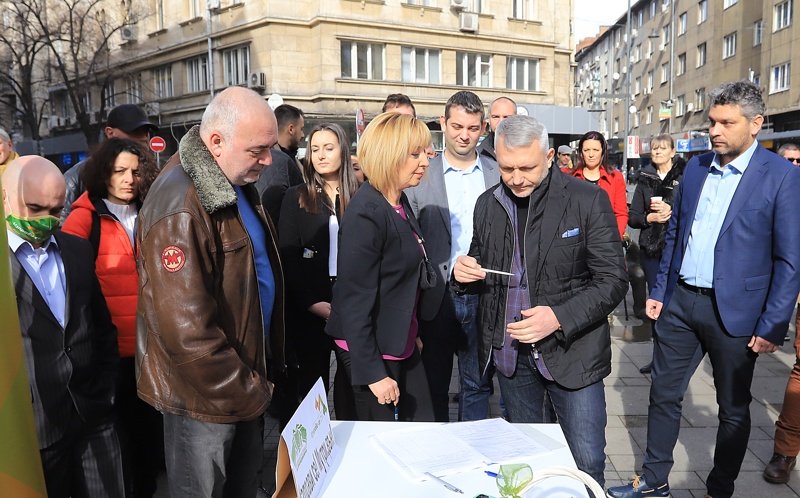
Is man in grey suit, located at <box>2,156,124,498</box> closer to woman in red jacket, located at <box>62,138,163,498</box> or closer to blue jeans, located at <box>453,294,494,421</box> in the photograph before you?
woman in red jacket, located at <box>62,138,163,498</box>

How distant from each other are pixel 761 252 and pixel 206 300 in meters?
2.60

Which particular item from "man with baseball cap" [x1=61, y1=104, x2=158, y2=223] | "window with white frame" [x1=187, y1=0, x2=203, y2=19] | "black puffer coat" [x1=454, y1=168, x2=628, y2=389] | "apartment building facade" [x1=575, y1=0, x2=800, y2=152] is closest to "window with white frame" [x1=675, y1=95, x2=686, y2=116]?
"apartment building facade" [x1=575, y1=0, x2=800, y2=152]

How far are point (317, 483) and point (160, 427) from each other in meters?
2.17

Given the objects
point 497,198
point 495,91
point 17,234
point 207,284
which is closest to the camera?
point 207,284

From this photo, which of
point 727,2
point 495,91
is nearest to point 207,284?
point 495,91

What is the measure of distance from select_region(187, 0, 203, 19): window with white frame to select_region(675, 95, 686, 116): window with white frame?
30.0 metres

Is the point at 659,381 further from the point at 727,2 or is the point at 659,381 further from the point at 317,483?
the point at 727,2

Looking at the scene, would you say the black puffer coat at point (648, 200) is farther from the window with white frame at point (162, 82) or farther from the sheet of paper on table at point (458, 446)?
the window with white frame at point (162, 82)

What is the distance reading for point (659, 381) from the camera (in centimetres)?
325

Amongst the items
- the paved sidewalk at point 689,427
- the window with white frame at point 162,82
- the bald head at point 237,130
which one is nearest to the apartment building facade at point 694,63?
the paved sidewalk at point 689,427

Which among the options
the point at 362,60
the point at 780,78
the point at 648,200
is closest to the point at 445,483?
the point at 648,200

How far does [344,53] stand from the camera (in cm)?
2366

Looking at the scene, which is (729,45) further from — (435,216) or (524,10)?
(435,216)

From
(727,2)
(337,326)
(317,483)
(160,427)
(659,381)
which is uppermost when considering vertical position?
(727,2)
